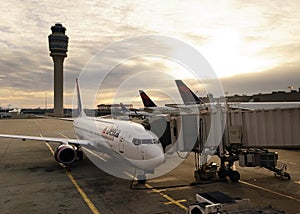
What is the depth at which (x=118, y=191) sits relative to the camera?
15523mm

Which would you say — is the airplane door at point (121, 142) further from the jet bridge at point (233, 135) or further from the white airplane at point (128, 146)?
the jet bridge at point (233, 135)

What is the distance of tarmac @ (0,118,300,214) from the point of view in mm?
13008

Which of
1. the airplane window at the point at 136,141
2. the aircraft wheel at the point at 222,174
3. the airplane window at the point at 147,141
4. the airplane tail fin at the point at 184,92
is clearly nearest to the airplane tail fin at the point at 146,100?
the airplane tail fin at the point at 184,92

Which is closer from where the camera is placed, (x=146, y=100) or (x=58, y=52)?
(x=146, y=100)

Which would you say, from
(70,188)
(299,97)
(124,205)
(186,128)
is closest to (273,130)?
(186,128)

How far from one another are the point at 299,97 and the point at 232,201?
71.2m

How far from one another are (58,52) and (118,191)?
561 ft

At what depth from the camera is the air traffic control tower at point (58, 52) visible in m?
165

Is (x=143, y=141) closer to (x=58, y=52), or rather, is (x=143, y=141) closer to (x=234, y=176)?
(x=234, y=176)

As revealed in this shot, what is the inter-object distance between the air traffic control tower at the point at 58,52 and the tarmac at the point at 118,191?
14906 cm

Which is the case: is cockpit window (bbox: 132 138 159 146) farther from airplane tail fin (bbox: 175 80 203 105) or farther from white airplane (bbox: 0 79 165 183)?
airplane tail fin (bbox: 175 80 203 105)

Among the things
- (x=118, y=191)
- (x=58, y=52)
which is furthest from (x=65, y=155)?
(x=58, y=52)

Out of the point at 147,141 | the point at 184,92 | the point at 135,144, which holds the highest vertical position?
the point at 184,92

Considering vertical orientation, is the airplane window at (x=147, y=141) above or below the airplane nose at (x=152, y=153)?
above
